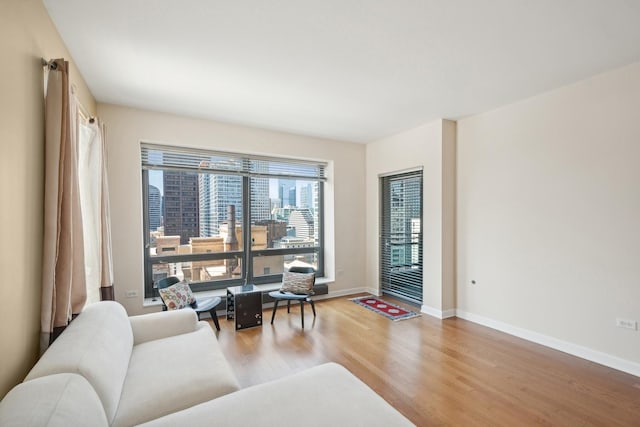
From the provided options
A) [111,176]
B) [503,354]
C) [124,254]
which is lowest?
[503,354]

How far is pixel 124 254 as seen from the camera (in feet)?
12.3

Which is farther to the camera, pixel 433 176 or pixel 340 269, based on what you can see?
pixel 340 269

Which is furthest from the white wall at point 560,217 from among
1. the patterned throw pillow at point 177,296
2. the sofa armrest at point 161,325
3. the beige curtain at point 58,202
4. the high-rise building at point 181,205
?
the beige curtain at point 58,202

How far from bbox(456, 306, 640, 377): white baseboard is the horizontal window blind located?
11.0 ft

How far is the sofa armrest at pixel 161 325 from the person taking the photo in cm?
240

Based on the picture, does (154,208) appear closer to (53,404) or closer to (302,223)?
(302,223)

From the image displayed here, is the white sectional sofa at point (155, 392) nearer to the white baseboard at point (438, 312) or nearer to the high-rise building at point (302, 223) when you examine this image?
the white baseboard at point (438, 312)

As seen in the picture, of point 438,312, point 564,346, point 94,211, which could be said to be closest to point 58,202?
point 94,211

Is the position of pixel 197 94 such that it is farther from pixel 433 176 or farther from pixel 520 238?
pixel 520 238

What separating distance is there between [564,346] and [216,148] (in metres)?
4.89

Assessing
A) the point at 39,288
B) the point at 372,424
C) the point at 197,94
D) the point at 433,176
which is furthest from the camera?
the point at 433,176

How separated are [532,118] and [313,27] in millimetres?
2804

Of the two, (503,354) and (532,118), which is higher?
(532,118)

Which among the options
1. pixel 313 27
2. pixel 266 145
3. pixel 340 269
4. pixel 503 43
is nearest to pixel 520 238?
pixel 503 43
